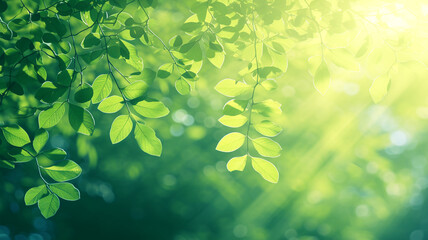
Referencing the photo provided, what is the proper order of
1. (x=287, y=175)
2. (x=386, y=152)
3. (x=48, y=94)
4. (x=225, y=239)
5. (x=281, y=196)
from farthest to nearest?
(x=386, y=152) → (x=225, y=239) → (x=281, y=196) → (x=287, y=175) → (x=48, y=94)

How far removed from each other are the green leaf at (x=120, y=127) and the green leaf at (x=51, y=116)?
0.71ft

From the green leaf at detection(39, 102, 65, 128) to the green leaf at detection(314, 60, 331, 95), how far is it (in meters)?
1.12

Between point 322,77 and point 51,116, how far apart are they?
119 cm

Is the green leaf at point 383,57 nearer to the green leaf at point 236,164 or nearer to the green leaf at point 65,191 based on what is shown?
the green leaf at point 236,164

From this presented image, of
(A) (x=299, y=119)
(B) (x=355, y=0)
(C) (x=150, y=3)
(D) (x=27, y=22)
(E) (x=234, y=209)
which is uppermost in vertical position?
(B) (x=355, y=0)

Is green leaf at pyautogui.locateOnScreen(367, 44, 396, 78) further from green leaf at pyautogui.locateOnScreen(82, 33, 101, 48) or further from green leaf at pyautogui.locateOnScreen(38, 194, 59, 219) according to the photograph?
green leaf at pyautogui.locateOnScreen(38, 194, 59, 219)

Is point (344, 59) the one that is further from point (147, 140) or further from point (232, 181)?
point (232, 181)

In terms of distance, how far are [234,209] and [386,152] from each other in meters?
5.53

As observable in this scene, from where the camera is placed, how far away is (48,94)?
50.7 inches

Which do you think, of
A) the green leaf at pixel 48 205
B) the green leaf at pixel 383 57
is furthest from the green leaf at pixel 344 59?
the green leaf at pixel 48 205

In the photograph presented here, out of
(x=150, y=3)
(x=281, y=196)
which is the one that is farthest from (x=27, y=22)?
(x=281, y=196)

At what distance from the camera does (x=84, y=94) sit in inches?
51.5

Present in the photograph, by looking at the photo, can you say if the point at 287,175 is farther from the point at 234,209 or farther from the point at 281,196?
the point at 234,209

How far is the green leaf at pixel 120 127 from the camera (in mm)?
1412
